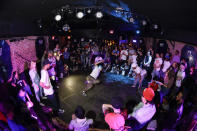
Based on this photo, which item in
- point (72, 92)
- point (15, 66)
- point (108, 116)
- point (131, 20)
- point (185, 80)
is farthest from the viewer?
point (131, 20)

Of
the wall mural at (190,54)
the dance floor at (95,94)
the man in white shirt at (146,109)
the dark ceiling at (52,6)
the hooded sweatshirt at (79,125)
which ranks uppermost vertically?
the dark ceiling at (52,6)

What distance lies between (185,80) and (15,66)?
7240 mm

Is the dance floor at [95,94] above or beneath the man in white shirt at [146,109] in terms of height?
beneath

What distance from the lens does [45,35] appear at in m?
7.95

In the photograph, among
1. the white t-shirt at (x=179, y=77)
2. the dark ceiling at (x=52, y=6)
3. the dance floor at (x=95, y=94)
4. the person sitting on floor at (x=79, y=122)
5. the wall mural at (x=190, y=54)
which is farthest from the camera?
the wall mural at (x=190, y=54)

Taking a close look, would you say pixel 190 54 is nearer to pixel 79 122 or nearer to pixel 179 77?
pixel 179 77

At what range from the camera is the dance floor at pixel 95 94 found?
432 cm

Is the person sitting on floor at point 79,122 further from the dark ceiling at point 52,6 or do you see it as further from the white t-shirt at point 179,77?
the white t-shirt at point 179,77

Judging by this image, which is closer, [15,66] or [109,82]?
[15,66]

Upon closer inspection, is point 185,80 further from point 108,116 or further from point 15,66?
point 15,66

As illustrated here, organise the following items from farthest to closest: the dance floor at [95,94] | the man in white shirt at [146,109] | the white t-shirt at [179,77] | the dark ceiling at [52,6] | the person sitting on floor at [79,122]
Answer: the white t-shirt at [179,77] < the dance floor at [95,94] < the dark ceiling at [52,6] < the man in white shirt at [146,109] < the person sitting on floor at [79,122]

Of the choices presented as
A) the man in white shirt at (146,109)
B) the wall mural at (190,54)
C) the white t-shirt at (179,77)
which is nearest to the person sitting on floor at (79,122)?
the man in white shirt at (146,109)

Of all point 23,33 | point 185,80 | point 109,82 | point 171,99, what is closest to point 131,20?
point 109,82

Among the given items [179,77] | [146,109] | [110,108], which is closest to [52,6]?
[110,108]
